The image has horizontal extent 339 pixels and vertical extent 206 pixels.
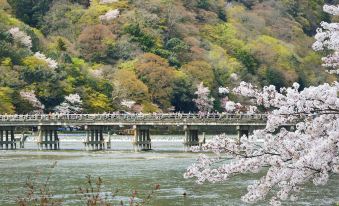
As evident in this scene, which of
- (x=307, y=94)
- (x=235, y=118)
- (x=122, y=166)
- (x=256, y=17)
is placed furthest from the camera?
(x=256, y=17)

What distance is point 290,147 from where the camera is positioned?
46.6 feet

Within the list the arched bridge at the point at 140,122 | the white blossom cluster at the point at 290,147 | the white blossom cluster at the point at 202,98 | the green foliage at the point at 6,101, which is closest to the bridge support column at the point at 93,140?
the arched bridge at the point at 140,122

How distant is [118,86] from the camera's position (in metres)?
94.8

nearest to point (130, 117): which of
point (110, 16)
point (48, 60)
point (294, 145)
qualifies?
point (48, 60)

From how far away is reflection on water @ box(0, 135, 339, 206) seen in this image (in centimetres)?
3266

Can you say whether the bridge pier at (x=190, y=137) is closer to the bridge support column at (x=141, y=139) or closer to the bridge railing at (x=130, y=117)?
the bridge railing at (x=130, y=117)

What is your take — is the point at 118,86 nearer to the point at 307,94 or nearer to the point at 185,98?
the point at 185,98

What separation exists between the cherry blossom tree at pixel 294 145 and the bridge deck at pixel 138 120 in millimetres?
48111

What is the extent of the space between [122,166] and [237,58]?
2760 inches

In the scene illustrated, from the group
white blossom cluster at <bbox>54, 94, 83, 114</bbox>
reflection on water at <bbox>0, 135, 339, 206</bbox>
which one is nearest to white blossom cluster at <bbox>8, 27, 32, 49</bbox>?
white blossom cluster at <bbox>54, 94, 83, 114</bbox>

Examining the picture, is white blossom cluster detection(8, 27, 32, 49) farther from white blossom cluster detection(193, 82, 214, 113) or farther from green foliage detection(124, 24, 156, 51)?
white blossom cluster detection(193, 82, 214, 113)

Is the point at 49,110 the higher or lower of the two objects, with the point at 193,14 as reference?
lower

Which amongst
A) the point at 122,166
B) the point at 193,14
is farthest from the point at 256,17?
the point at 122,166

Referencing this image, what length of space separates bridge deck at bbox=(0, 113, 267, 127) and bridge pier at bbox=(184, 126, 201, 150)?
663 millimetres
